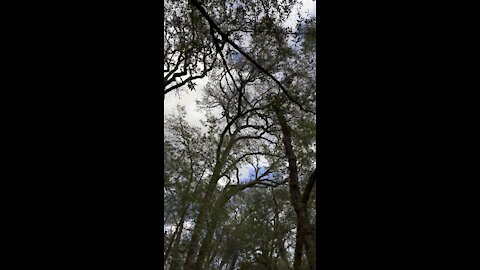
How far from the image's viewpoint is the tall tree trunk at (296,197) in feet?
14.3

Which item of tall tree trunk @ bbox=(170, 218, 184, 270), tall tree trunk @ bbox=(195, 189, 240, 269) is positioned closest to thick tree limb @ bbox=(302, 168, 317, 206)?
tall tree trunk @ bbox=(195, 189, 240, 269)

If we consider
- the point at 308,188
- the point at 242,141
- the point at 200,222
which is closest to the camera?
the point at 308,188

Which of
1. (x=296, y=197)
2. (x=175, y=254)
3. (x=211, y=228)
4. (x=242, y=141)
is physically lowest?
(x=175, y=254)

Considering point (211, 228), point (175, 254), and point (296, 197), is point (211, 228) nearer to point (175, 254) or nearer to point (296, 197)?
point (175, 254)

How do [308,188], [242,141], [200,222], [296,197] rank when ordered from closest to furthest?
1. [308,188]
2. [296,197]
3. [200,222]
4. [242,141]

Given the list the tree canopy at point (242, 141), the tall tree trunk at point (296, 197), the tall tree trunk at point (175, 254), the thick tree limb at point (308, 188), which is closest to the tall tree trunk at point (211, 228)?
the tree canopy at point (242, 141)

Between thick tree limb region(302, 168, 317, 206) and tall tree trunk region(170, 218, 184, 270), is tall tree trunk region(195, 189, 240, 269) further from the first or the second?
thick tree limb region(302, 168, 317, 206)

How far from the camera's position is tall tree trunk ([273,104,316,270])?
4.36 meters

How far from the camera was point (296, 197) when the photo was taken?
4.47m

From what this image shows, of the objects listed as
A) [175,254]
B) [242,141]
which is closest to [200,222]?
[175,254]
